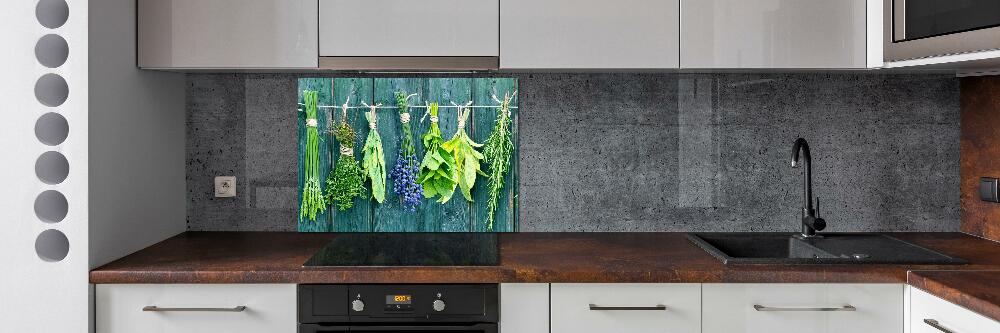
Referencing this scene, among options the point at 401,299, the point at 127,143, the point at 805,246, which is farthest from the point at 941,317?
the point at 127,143

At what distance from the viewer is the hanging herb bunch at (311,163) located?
2471 mm

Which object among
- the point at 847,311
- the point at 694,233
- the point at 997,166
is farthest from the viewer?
the point at 694,233

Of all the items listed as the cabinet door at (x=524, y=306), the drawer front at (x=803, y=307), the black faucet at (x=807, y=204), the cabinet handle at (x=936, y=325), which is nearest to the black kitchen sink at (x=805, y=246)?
the black faucet at (x=807, y=204)

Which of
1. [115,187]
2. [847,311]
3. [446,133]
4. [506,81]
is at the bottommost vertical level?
[847,311]

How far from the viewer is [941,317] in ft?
5.56

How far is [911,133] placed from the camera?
97.4 inches

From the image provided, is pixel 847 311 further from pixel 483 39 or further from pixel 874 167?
pixel 483 39

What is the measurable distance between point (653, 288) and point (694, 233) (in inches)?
26.1

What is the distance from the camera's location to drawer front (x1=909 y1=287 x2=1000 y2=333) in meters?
1.53

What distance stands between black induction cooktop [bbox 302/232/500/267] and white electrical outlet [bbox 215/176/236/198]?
1.31 ft

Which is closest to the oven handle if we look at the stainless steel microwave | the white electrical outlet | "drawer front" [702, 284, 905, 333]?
"drawer front" [702, 284, 905, 333]

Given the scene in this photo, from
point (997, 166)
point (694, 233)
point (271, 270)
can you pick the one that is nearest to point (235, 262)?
point (271, 270)
